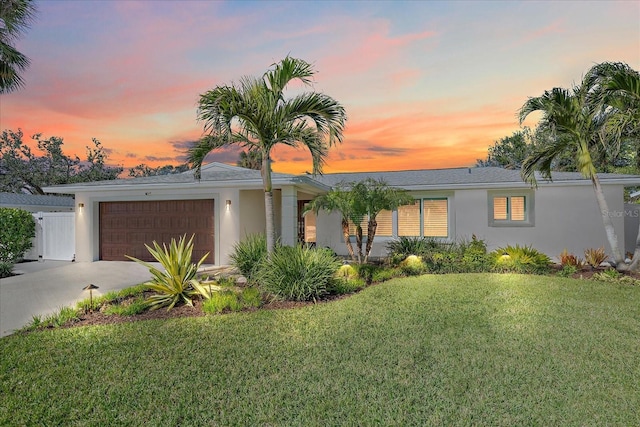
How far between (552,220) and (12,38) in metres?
17.6

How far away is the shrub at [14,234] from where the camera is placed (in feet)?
37.0

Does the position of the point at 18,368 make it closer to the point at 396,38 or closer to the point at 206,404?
the point at 206,404

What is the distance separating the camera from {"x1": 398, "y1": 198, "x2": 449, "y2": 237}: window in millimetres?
13602

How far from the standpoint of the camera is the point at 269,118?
24.9 feet

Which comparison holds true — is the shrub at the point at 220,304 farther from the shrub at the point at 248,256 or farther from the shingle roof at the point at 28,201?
the shingle roof at the point at 28,201

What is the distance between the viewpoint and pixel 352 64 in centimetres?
1152

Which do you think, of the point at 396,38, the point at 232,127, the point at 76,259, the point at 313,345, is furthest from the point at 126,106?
the point at 313,345

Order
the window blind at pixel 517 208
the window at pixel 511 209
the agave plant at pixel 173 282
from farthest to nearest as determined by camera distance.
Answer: the window blind at pixel 517 208 → the window at pixel 511 209 → the agave plant at pixel 173 282

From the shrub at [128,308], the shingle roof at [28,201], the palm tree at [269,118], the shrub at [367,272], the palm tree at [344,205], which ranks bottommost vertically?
the shrub at [128,308]

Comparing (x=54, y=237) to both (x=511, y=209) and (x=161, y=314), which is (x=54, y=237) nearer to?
(x=161, y=314)

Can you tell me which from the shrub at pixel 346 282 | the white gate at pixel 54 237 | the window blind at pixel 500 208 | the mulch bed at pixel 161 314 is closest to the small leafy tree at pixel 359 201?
the shrub at pixel 346 282

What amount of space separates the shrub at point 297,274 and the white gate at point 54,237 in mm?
10045

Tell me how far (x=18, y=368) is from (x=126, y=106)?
1112 cm

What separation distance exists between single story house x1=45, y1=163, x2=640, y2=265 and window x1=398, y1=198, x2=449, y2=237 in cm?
4
